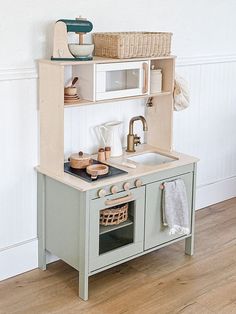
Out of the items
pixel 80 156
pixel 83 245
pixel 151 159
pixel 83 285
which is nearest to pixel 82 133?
pixel 80 156

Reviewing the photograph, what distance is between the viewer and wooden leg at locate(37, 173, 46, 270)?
10.1ft

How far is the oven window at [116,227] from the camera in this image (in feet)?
9.65

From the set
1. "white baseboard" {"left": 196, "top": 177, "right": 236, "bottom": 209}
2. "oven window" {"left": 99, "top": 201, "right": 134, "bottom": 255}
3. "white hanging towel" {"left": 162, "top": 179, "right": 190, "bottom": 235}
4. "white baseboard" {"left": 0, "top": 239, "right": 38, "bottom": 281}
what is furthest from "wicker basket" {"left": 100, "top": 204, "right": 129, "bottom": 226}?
"white baseboard" {"left": 196, "top": 177, "right": 236, "bottom": 209}

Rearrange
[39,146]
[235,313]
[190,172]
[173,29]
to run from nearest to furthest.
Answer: [235,313], [39,146], [190,172], [173,29]

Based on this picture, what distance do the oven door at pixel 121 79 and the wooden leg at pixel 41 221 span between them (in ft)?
1.85

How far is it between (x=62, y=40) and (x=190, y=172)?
3.54 ft

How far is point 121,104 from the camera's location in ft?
11.3

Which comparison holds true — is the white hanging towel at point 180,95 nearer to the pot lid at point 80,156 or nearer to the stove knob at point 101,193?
the pot lid at point 80,156

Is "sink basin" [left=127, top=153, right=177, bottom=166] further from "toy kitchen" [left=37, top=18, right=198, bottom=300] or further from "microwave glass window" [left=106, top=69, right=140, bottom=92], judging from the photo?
"microwave glass window" [left=106, top=69, right=140, bottom=92]

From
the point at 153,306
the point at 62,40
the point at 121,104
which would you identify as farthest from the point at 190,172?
the point at 62,40

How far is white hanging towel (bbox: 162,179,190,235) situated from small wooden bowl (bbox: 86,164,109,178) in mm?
373

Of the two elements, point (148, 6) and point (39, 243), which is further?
point (148, 6)

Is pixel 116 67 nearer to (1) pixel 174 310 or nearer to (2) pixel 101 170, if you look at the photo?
(2) pixel 101 170

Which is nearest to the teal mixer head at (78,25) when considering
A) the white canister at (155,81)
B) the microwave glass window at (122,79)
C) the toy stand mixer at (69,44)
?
the toy stand mixer at (69,44)
